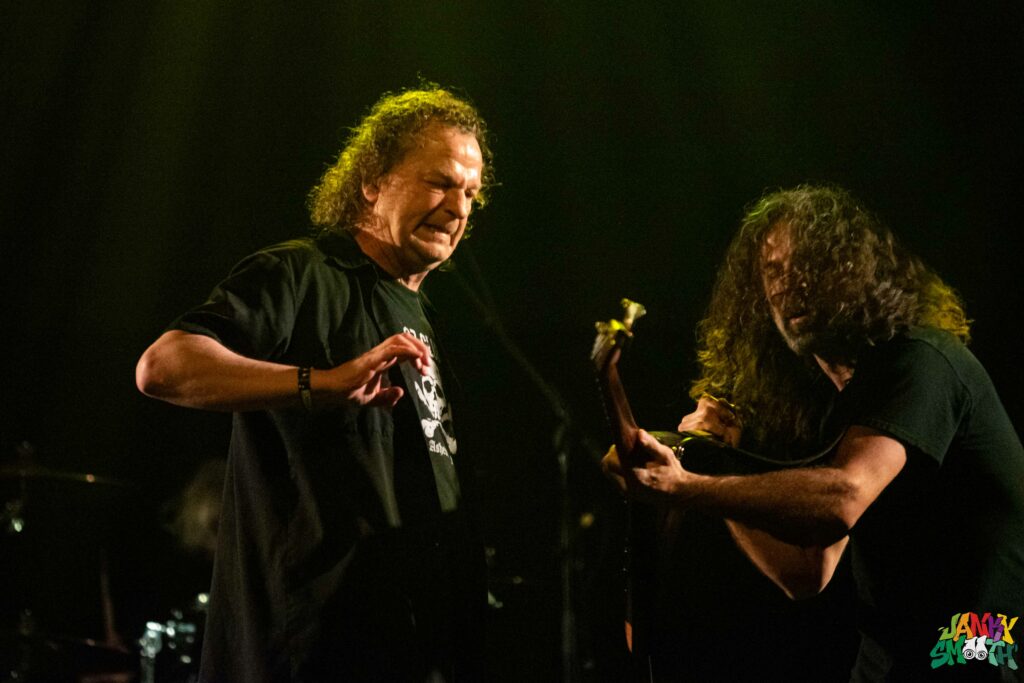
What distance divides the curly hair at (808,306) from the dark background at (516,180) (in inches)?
82.2

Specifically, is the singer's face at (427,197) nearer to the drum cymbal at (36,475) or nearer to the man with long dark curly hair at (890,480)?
the man with long dark curly hair at (890,480)

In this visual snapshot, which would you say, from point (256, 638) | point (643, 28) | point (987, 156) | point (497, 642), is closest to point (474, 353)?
A: point (497, 642)

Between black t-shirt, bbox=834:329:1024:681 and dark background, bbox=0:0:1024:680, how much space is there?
2922mm

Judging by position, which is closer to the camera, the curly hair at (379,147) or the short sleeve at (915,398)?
the short sleeve at (915,398)

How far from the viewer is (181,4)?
226 inches

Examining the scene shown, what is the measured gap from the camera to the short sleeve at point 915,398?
8.34 ft

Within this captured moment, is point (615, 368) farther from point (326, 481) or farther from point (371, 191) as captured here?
point (371, 191)

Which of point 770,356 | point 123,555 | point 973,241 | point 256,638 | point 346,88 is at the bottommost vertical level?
point 123,555

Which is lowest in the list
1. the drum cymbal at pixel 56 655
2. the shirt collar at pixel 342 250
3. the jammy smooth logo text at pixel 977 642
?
the drum cymbal at pixel 56 655

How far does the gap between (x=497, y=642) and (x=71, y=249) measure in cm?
438

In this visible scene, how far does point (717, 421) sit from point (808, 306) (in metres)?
0.56

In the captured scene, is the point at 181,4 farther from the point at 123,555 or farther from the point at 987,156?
the point at 987,156

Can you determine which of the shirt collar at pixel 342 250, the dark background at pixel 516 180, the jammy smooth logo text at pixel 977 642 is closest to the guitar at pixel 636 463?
the jammy smooth logo text at pixel 977 642

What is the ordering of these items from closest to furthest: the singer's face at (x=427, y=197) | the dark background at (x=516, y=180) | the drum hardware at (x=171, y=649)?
1. the singer's face at (x=427, y=197)
2. the dark background at (x=516, y=180)
3. the drum hardware at (x=171, y=649)
